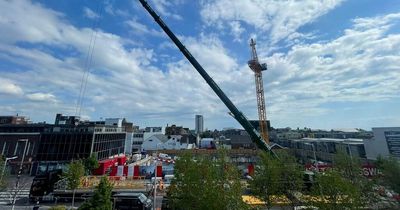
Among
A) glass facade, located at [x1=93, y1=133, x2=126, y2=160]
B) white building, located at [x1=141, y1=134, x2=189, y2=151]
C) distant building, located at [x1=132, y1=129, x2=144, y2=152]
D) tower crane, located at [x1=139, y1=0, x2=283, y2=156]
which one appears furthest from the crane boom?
distant building, located at [x1=132, y1=129, x2=144, y2=152]

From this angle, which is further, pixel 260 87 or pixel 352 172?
pixel 260 87

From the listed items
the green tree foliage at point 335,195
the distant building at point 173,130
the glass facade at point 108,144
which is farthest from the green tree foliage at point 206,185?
the distant building at point 173,130

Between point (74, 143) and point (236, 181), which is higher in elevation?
point (74, 143)

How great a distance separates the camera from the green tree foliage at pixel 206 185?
57.8 ft

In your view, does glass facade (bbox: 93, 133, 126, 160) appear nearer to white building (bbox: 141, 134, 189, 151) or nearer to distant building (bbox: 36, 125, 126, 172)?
distant building (bbox: 36, 125, 126, 172)

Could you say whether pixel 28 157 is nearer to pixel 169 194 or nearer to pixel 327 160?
pixel 169 194

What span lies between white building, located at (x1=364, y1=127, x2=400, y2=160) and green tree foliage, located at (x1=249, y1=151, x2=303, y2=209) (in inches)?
1413

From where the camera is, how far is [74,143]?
60.3 meters

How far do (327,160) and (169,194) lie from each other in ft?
201

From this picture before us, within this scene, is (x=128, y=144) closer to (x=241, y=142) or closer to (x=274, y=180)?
(x=241, y=142)

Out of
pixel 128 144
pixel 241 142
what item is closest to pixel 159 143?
pixel 128 144

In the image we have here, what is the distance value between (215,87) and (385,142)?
43.3m

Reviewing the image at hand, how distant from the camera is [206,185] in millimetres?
19125

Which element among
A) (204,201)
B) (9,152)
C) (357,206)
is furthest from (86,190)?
(9,152)
